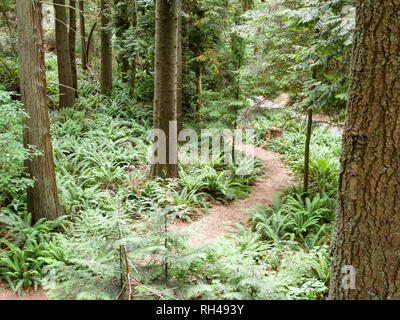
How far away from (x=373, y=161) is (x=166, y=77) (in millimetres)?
6098

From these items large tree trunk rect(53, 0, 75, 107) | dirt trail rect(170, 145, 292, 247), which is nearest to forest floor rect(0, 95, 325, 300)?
dirt trail rect(170, 145, 292, 247)

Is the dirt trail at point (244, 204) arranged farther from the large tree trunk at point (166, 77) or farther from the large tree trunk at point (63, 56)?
the large tree trunk at point (63, 56)

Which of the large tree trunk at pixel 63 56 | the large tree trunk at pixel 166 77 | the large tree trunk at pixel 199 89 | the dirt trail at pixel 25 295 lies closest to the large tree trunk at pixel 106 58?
the large tree trunk at pixel 63 56

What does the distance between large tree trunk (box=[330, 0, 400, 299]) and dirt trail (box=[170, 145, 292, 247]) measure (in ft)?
9.27

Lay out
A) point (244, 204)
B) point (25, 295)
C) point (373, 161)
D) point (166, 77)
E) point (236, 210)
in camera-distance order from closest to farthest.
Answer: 1. point (373, 161)
2. point (25, 295)
3. point (166, 77)
4. point (236, 210)
5. point (244, 204)

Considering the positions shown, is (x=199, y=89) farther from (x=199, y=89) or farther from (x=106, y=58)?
(x=106, y=58)

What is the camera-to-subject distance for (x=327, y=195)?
28.5 ft

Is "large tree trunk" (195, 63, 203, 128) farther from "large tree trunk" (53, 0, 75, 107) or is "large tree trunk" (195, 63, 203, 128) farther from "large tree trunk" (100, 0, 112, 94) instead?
"large tree trunk" (53, 0, 75, 107)

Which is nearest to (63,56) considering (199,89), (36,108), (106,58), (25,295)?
(106,58)

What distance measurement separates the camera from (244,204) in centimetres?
892

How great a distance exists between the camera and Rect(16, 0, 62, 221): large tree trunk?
5512 millimetres

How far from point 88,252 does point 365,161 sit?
12.2 feet
